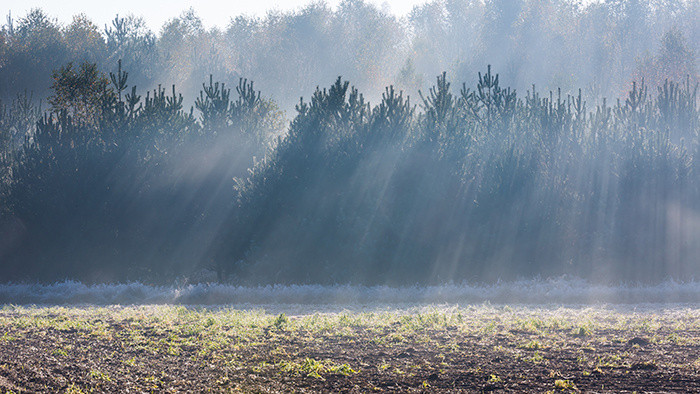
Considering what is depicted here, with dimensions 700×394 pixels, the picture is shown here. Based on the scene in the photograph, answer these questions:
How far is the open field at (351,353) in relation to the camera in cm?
767

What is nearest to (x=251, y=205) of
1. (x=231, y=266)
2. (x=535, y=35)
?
(x=231, y=266)

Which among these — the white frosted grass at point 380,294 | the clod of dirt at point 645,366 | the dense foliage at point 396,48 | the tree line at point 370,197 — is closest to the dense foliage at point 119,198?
the tree line at point 370,197

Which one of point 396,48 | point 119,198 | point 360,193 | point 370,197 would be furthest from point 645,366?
point 396,48

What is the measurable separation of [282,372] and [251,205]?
43.4 feet

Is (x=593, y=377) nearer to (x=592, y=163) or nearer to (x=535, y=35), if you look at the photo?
(x=592, y=163)

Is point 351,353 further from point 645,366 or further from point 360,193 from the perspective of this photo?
point 360,193

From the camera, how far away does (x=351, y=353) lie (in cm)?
975

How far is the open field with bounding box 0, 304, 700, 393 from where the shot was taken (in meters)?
7.67

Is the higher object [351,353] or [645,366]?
[645,366]

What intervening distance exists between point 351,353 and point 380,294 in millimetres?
9437

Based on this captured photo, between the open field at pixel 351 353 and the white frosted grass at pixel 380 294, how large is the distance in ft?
14.1

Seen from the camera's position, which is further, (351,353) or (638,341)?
(638,341)

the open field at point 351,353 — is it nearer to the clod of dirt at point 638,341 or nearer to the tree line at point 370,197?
the clod of dirt at point 638,341

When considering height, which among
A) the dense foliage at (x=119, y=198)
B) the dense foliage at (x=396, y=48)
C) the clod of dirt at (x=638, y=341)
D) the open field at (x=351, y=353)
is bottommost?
the open field at (x=351, y=353)
